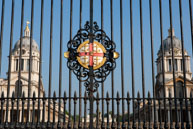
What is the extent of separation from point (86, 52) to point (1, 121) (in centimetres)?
340

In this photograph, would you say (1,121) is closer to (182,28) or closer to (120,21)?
(120,21)

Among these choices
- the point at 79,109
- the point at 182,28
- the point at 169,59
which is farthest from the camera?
the point at 169,59

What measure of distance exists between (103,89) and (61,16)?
281 centimetres

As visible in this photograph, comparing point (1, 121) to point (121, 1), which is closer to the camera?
point (1, 121)

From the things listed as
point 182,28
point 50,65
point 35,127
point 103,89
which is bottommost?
point 35,127

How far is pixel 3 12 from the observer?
12.2m

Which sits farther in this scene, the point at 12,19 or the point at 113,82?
the point at 12,19

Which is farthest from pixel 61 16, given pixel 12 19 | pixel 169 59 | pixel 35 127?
pixel 169 59

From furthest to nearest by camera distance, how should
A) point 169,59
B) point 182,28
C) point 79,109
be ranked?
1. point 169,59
2. point 182,28
3. point 79,109

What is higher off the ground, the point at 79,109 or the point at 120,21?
the point at 120,21

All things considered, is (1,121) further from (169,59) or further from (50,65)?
(169,59)

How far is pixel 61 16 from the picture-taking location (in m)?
11.8

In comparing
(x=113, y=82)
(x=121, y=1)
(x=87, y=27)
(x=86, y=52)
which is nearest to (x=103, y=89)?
(x=113, y=82)

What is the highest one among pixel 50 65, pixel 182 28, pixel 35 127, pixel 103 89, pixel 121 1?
pixel 121 1
